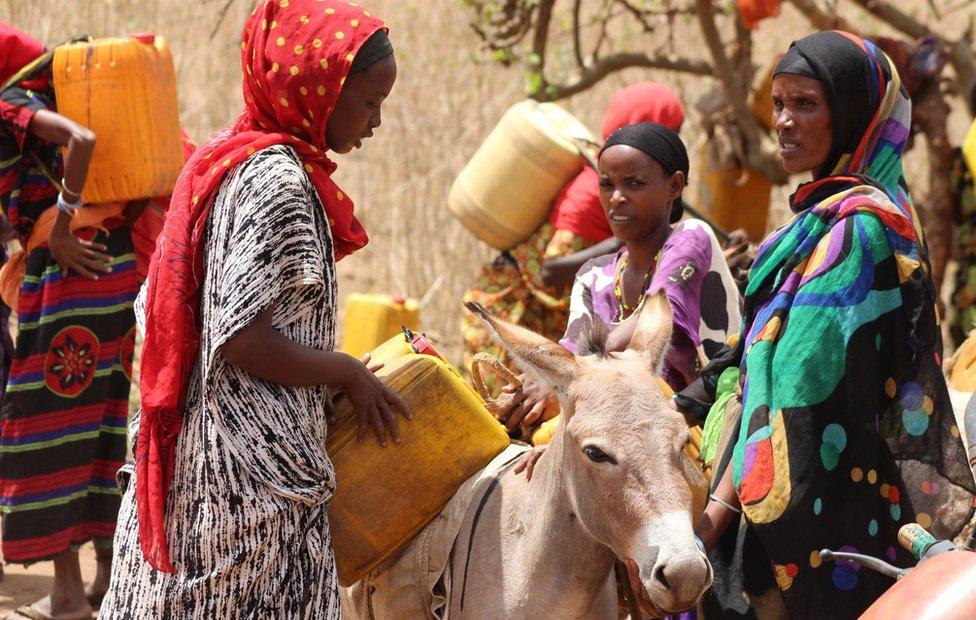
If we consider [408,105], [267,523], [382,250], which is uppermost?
[267,523]

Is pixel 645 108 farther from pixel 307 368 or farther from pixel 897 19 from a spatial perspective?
pixel 307 368

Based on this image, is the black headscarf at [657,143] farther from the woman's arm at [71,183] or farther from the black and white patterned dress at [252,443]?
the woman's arm at [71,183]

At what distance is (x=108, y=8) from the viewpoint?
11.7 metres

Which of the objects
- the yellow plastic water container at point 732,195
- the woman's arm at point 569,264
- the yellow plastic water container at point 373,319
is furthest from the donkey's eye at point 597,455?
the yellow plastic water container at point 732,195

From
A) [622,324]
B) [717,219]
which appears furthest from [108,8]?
[622,324]

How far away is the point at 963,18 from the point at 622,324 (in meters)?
13.7

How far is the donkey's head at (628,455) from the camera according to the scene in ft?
9.05

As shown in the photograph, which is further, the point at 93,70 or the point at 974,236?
the point at 974,236

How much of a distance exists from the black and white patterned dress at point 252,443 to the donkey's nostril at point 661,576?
2.78 ft

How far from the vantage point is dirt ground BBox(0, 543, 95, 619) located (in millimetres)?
6047

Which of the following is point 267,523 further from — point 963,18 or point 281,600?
point 963,18

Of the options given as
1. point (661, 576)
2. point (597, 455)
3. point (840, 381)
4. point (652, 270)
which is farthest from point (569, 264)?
point (661, 576)

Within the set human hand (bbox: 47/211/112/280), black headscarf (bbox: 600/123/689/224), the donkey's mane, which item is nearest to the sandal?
human hand (bbox: 47/211/112/280)

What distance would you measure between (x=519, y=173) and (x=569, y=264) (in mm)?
609
